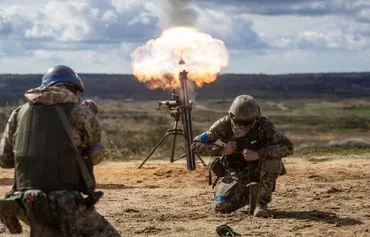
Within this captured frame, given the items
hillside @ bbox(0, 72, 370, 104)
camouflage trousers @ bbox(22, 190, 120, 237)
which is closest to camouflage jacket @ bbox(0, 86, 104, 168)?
camouflage trousers @ bbox(22, 190, 120, 237)

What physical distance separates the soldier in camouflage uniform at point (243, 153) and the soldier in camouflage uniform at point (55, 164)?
3646 mm

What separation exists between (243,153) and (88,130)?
370 centimetres

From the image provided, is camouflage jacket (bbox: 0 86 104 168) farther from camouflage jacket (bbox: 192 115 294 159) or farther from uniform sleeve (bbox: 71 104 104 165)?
camouflage jacket (bbox: 192 115 294 159)

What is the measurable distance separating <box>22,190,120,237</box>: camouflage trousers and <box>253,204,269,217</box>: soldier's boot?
3675 mm

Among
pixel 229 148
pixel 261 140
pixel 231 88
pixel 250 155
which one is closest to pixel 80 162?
pixel 250 155

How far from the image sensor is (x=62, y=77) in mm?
7617

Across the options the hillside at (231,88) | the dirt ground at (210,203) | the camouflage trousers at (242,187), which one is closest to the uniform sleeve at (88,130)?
the dirt ground at (210,203)

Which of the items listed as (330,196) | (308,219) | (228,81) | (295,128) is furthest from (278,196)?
(228,81)

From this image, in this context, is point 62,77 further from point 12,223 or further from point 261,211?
point 261,211

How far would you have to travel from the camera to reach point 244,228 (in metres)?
10.1

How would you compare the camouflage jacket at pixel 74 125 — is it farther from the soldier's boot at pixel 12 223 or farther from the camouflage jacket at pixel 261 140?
the camouflage jacket at pixel 261 140

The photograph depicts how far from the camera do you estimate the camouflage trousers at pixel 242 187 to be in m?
10.9

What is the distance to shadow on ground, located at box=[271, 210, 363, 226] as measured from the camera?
10516 millimetres

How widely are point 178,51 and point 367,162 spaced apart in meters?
4.71
